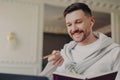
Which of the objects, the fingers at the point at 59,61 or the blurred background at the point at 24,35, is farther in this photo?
the blurred background at the point at 24,35

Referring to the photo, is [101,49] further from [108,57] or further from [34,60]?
[34,60]

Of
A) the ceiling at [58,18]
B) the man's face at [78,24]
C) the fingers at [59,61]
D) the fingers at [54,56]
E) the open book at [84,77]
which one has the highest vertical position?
the ceiling at [58,18]

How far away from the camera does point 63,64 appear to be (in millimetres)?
991

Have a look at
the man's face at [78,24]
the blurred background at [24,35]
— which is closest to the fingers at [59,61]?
the man's face at [78,24]

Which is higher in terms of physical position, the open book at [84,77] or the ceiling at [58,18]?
the ceiling at [58,18]

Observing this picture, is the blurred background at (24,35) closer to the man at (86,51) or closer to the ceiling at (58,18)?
the ceiling at (58,18)

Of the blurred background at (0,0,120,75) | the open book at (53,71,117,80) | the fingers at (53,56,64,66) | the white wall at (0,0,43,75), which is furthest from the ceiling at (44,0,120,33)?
the open book at (53,71,117,80)

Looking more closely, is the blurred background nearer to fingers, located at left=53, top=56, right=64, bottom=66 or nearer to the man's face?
fingers, located at left=53, top=56, right=64, bottom=66

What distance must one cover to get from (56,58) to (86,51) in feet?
0.47

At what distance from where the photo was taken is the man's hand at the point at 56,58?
100 cm

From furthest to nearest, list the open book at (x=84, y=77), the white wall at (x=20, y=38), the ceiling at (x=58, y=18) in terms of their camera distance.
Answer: the ceiling at (x=58, y=18), the white wall at (x=20, y=38), the open book at (x=84, y=77)

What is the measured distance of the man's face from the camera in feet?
3.08

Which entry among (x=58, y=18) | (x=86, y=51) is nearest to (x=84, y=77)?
(x=86, y=51)

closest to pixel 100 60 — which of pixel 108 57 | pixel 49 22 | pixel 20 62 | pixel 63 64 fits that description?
pixel 108 57
